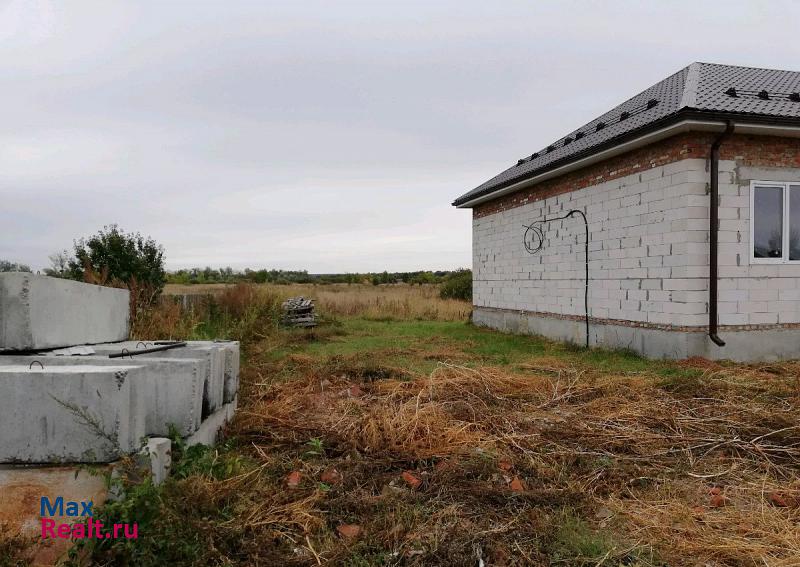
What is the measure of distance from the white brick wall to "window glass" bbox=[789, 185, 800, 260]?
0.71 ft

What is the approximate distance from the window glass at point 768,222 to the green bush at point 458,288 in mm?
17091

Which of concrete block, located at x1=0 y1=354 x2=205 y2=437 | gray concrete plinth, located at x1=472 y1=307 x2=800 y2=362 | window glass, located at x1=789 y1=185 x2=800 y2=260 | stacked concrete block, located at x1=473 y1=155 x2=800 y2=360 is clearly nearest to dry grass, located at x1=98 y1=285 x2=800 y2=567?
concrete block, located at x1=0 y1=354 x2=205 y2=437

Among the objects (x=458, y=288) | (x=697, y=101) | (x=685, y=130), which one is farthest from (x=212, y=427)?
(x=458, y=288)

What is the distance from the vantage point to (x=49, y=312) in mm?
4035

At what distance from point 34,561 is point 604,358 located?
318 inches

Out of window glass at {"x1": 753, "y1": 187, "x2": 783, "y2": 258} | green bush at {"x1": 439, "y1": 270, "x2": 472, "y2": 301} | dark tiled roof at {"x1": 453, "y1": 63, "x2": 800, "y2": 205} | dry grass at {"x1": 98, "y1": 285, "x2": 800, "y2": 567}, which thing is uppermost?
dark tiled roof at {"x1": 453, "y1": 63, "x2": 800, "y2": 205}

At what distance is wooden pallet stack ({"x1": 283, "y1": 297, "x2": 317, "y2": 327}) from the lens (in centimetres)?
1537

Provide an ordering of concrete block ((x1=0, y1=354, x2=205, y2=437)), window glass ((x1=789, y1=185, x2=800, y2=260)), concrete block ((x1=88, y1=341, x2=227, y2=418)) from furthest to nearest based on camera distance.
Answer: window glass ((x1=789, y1=185, x2=800, y2=260)), concrete block ((x1=88, y1=341, x2=227, y2=418)), concrete block ((x1=0, y1=354, x2=205, y2=437))

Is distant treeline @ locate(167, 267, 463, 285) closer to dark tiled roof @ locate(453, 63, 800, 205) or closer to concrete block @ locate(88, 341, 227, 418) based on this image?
dark tiled roof @ locate(453, 63, 800, 205)

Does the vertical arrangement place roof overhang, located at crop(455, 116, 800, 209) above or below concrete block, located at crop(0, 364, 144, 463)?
above

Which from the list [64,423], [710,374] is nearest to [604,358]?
[710,374]

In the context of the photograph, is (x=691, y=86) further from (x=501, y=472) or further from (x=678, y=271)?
(x=501, y=472)

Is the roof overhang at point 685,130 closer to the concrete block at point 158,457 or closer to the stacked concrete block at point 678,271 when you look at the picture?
the stacked concrete block at point 678,271

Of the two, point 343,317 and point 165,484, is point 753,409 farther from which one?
point 343,317
